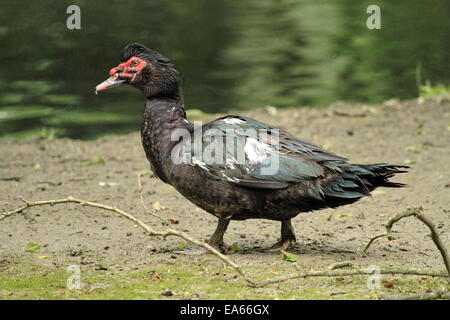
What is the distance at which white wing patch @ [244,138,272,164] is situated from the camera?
6172 millimetres

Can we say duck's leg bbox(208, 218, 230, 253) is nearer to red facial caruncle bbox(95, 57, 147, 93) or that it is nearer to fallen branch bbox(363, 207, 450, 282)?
red facial caruncle bbox(95, 57, 147, 93)

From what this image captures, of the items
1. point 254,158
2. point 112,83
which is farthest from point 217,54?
point 254,158

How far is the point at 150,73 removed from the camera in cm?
664

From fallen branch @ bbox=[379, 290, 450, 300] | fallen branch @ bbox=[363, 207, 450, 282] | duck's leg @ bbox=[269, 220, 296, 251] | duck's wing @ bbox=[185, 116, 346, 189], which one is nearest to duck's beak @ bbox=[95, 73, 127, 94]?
duck's wing @ bbox=[185, 116, 346, 189]

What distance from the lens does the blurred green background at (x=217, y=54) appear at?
1341cm

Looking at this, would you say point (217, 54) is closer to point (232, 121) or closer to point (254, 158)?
point (232, 121)

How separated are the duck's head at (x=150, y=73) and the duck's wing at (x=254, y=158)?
1.90 ft

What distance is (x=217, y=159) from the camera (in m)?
6.16

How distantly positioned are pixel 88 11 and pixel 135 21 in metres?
1.19

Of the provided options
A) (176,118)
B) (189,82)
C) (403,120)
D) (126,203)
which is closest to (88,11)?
(189,82)

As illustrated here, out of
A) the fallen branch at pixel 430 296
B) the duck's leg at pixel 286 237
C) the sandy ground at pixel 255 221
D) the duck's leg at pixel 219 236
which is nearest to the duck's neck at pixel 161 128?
the duck's leg at pixel 219 236

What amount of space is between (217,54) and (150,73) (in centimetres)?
975

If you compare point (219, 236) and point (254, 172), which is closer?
point (254, 172)

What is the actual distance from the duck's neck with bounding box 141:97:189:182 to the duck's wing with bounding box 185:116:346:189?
0.24 m
